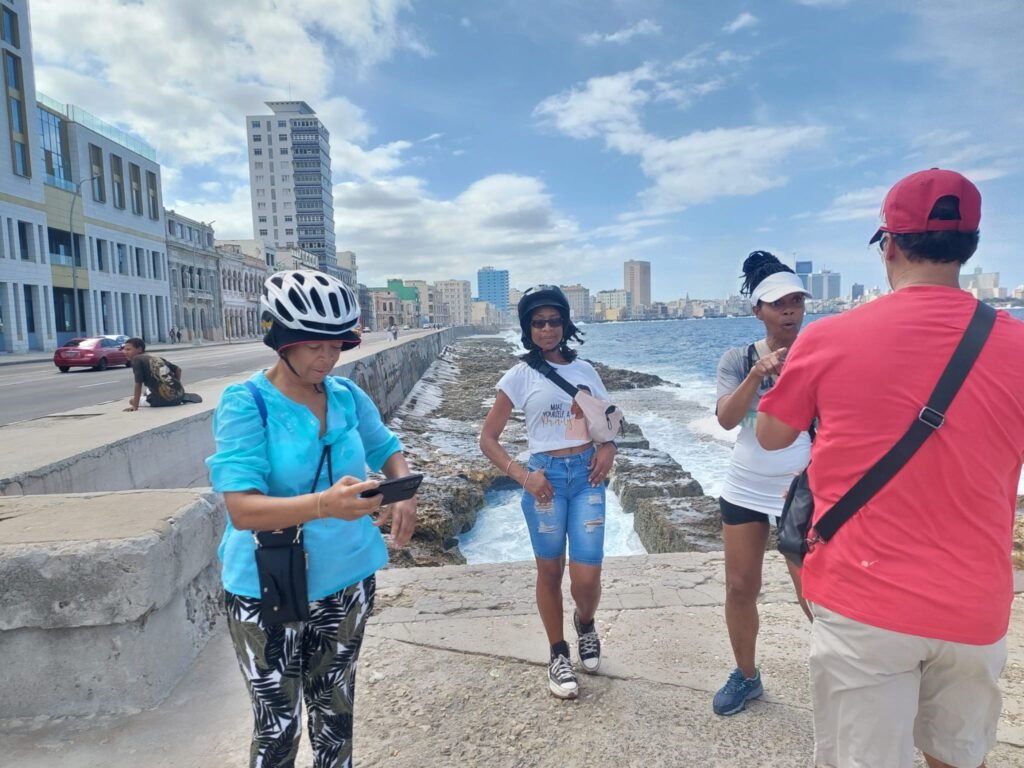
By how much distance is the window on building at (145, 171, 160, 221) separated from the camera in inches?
2016

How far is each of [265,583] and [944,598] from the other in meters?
1.63

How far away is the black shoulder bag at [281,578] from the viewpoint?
67.7 inches

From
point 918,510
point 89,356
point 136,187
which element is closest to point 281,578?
point 918,510

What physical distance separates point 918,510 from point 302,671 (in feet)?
5.52

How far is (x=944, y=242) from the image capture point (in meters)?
1.50

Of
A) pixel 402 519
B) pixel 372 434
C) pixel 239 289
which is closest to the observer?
pixel 402 519

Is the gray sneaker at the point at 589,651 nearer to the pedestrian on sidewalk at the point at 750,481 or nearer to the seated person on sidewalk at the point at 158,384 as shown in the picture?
the pedestrian on sidewalk at the point at 750,481

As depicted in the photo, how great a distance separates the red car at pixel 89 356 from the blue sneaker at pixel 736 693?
904 inches

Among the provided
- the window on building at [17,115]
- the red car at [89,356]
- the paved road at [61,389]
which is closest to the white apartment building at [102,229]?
the window on building at [17,115]

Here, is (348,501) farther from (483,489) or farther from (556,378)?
(483,489)

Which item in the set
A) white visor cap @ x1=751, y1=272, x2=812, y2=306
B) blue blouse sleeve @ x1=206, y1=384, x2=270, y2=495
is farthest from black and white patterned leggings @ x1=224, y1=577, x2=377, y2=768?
white visor cap @ x1=751, y1=272, x2=812, y2=306

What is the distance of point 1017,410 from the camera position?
141cm

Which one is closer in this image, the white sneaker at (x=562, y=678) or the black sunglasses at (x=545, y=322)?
the white sneaker at (x=562, y=678)

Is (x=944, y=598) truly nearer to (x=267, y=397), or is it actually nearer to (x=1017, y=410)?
(x=1017, y=410)
